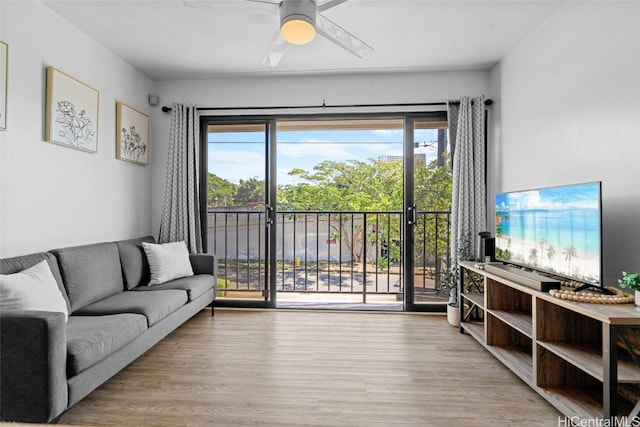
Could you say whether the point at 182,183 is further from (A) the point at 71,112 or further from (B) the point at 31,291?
(B) the point at 31,291

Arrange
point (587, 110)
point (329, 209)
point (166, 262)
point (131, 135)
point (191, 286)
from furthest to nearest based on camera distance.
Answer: point (329, 209) → point (131, 135) → point (166, 262) → point (191, 286) → point (587, 110)

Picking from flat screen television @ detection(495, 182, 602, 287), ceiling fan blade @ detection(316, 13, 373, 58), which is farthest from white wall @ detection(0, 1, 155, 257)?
flat screen television @ detection(495, 182, 602, 287)

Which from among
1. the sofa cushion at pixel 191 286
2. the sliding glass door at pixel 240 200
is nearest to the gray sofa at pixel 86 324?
the sofa cushion at pixel 191 286

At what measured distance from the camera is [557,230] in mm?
2174

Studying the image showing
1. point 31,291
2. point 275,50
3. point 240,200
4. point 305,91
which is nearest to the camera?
point 31,291

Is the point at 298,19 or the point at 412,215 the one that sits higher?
the point at 298,19

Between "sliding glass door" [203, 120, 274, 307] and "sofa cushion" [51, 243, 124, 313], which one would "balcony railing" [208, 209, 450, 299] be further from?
"sofa cushion" [51, 243, 124, 313]

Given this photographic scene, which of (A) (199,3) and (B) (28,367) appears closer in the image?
(B) (28,367)

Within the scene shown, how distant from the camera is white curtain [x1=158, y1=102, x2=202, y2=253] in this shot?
377cm

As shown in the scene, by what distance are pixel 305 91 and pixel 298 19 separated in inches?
71.1

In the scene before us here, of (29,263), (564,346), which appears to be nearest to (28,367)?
(29,263)

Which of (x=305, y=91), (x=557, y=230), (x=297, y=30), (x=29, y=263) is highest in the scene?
(x=305, y=91)

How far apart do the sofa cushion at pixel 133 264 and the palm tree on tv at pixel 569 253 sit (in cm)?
324

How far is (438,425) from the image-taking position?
5.88ft
